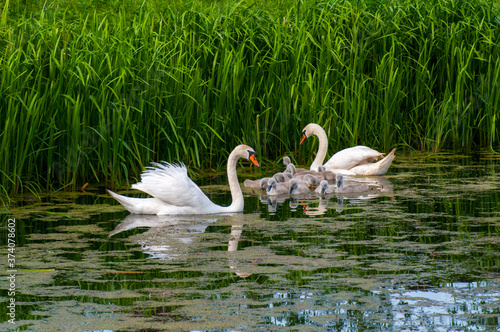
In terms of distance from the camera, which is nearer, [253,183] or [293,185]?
[293,185]

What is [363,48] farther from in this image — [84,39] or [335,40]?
[84,39]

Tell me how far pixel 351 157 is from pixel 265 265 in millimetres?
4506

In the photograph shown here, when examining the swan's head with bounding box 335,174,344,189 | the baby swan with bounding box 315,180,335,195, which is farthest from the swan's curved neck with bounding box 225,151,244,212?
the swan's head with bounding box 335,174,344,189

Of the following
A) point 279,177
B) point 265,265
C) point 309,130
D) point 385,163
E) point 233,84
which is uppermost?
point 233,84

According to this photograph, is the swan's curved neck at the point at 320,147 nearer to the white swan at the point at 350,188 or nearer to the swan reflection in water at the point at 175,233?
the white swan at the point at 350,188

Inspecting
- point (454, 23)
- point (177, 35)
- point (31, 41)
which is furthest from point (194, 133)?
point (454, 23)

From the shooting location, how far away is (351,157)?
10.1m

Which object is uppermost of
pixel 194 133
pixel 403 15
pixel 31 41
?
pixel 403 15

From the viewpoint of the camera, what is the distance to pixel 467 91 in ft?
39.3

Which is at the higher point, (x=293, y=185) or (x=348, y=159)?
(x=348, y=159)

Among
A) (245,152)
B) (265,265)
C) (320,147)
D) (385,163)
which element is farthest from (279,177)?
(265,265)

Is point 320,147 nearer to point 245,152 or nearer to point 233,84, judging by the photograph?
point 233,84

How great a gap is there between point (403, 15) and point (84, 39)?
4638 millimetres

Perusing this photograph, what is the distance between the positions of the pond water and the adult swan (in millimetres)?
1323
